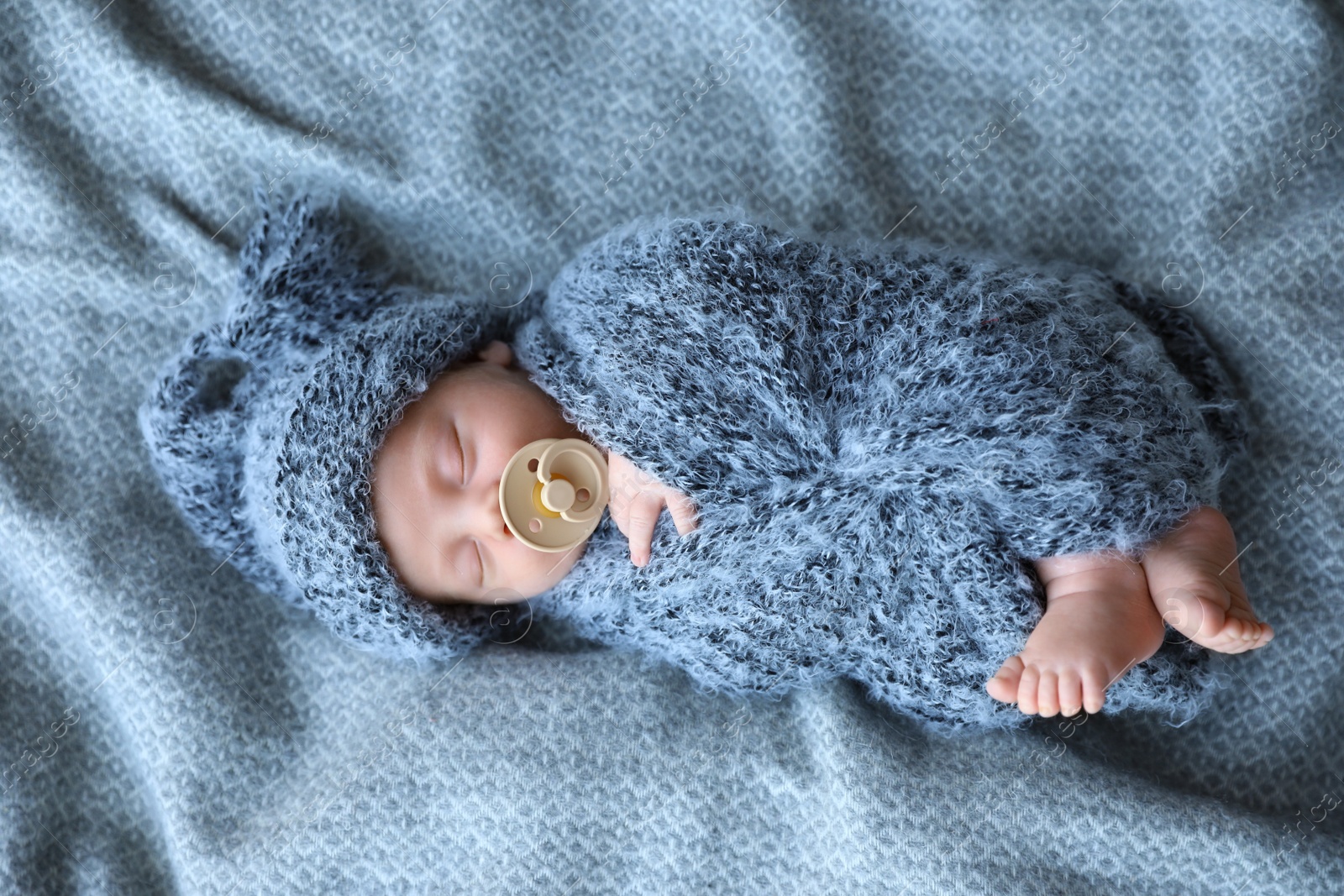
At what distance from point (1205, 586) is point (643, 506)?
59cm

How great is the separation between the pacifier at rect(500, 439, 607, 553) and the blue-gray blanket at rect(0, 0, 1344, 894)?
21 cm

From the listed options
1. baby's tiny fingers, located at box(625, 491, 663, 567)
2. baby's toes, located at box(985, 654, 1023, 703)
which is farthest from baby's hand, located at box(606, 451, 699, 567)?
baby's toes, located at box(985, 654, 1023, 703)

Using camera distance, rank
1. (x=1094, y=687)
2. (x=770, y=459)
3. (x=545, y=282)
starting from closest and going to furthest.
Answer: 1. (x=1094, y=687)
2. (x=770, y=459)
3. (x=545, y=282)

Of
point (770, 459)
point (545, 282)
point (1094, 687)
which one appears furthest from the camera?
point (545, 282)

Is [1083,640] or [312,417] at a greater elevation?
[1083,640]

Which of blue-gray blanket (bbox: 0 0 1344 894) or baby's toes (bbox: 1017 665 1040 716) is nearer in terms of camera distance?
baby's toes (bbox: 1017 665 1040 716)

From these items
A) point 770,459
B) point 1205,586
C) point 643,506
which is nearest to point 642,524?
point 643,506

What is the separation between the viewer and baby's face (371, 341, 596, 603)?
1.11m

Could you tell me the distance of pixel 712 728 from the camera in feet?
3.88

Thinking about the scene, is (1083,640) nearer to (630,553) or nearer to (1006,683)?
(1006,683)

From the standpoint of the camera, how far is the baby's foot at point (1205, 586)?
926 mm

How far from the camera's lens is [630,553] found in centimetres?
112

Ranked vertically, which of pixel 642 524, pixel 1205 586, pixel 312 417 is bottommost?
pixel 312 417

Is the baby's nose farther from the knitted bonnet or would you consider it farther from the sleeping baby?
the knitted bonnet
